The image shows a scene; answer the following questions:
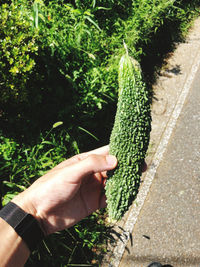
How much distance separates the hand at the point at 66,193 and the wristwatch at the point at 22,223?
0.08 m

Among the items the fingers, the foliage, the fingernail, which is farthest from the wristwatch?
the fingernail

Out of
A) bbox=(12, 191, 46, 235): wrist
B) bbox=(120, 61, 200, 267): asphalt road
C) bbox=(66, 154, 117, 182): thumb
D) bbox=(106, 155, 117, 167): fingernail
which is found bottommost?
bbox=(120, 61, 200, 267): asphalt road

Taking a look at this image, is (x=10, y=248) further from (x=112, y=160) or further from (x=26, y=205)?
(x=112, y=160)

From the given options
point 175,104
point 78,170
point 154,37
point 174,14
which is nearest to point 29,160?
point 78,170

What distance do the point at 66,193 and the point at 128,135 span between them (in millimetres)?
746

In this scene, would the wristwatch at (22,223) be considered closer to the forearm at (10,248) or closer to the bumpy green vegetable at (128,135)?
the forearm at (10,248)

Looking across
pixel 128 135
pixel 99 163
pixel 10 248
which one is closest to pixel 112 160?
pixel 99 163

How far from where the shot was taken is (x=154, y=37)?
4.35 metres

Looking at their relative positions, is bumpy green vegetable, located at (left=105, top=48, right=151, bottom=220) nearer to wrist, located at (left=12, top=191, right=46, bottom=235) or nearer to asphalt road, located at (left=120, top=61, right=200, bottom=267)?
wrist, located at (left=12, top=191, right=46, bottom=235)

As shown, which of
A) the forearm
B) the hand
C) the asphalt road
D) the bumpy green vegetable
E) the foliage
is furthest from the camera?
the asphalt road

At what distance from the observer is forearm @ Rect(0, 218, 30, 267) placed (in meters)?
1.78

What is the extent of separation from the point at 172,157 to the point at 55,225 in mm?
1863

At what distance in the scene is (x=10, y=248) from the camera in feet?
5.90

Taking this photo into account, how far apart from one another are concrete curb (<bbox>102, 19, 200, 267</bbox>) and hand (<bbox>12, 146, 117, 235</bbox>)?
67 centimetres
